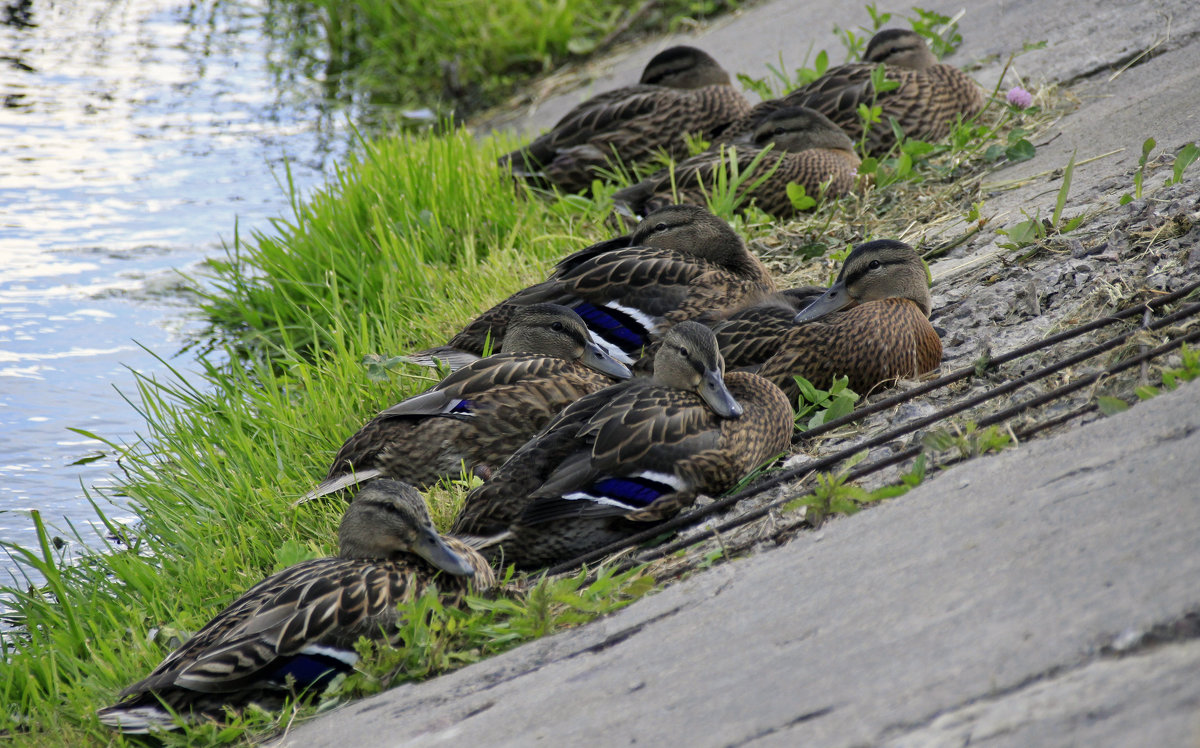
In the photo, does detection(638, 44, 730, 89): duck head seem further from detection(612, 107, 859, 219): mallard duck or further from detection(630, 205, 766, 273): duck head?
detection(630, 205, 766, 273): duck head

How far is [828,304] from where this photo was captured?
4.34 metres

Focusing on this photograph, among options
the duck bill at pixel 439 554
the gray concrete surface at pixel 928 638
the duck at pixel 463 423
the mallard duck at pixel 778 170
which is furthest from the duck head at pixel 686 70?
the gray concrete surface at pixel 928 638

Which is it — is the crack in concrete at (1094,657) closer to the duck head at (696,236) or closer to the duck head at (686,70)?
the duck head at (696,236)

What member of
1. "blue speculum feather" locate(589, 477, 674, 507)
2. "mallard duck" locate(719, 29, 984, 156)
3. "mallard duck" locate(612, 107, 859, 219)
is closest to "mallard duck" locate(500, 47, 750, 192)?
"mallard duck" locate(719, 29, 984, 156)

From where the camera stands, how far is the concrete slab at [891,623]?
6.27 ft

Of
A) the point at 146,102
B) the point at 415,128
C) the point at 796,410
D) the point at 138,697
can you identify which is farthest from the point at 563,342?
the point at 146,102

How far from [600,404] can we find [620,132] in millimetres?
3759

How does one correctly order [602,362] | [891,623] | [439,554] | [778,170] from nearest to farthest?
1. [891,623]
2. [439,554]
3. [602,362]
4. [778,170]

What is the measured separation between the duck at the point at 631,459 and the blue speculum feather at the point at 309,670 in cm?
66

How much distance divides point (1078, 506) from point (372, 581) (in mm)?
1931

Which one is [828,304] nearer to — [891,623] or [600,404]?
[600,404]

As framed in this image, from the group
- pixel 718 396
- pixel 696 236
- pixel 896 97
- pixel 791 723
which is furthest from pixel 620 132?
pixel 791 723

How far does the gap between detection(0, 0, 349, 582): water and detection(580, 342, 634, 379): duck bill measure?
2.18 meters

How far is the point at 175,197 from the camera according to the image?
839cm
